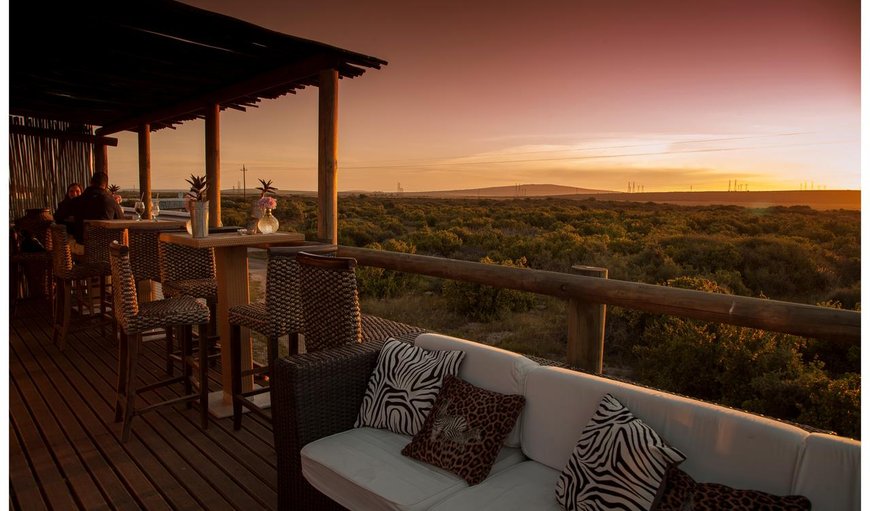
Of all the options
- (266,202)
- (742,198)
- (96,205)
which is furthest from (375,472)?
(742,198)

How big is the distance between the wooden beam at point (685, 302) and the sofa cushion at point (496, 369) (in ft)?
1.87

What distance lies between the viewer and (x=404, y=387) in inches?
99.0

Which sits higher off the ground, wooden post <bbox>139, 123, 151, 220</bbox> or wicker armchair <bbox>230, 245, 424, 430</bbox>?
wooden post <bbox>139, 123, 151, 220</bbox>

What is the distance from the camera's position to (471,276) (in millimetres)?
3453

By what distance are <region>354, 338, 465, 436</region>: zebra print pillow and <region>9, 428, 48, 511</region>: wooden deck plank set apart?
5.51 feet

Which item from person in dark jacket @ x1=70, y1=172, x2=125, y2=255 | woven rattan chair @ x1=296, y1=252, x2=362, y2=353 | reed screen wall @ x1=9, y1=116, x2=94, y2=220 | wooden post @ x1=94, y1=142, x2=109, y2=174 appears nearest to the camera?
woven rattan chair @ x1=296, y1=252, x2=362, y2=353

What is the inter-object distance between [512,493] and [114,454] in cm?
252

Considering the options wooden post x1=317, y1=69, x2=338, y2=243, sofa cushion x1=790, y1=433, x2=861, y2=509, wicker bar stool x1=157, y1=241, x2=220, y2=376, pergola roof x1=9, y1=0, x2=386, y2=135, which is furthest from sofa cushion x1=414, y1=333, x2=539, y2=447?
pergola roof x1=9, y1=0, x2=386, y2=135

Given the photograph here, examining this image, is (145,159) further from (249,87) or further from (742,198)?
(742,198)

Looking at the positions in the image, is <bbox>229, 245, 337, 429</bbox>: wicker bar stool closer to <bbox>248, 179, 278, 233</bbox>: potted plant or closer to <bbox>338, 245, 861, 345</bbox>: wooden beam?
<bbox>248, 179, 278, 233</bbox>: potted plant

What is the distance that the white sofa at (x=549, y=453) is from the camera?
1582 millimetres

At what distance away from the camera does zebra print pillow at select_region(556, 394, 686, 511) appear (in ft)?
5.53

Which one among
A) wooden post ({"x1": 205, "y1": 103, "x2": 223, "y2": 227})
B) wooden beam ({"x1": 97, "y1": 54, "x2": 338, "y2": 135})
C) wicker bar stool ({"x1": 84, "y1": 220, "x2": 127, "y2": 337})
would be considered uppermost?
wooden beam ({"x1": 97, "y1": 54, "x2": 338, "y2": 135})

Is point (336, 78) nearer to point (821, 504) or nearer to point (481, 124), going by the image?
point (821, 504)
